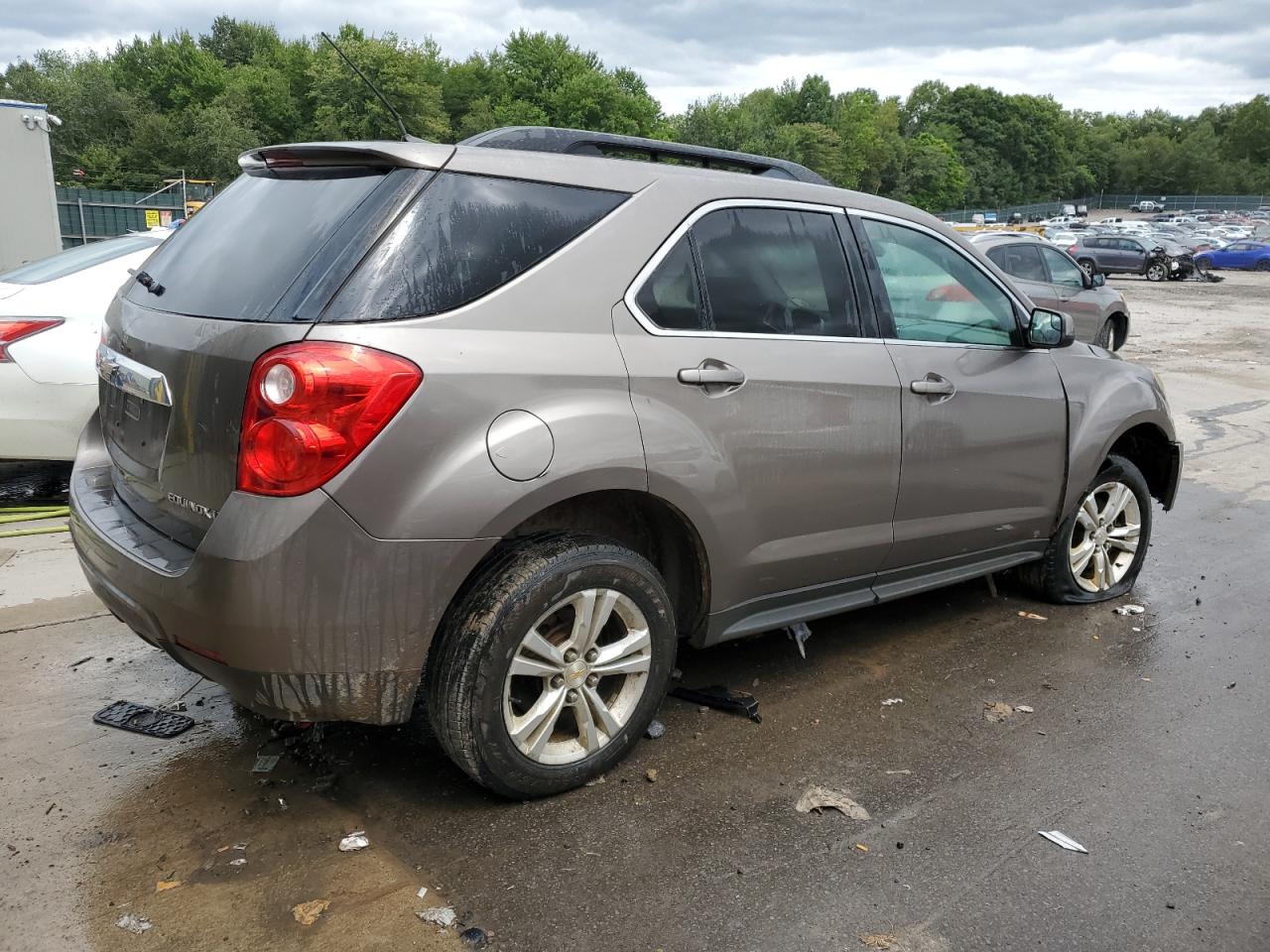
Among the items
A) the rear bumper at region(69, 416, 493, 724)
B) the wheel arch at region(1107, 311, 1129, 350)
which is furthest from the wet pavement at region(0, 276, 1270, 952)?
the wheel arch at region(1107, 311, 1129, 350)

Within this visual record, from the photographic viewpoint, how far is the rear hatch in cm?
278

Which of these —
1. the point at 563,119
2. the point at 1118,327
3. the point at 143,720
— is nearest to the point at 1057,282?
the point at 1118,327

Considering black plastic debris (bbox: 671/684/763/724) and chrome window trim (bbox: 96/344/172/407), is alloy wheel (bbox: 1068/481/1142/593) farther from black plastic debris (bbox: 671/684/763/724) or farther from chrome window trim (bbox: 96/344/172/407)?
chrome window trim (bbox: 96/344/172/407)

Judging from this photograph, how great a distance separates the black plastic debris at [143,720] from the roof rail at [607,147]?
2167 millimetres

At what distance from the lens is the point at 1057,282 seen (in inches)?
550

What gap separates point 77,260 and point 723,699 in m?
4.95

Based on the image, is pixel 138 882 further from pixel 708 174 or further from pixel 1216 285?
pixel 1216 285

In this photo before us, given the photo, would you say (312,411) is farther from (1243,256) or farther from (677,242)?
(1243,256)

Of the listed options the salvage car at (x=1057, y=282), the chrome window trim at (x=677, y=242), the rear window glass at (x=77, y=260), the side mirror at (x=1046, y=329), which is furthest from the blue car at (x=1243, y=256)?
the chrome window trim at (x=677, y=242)

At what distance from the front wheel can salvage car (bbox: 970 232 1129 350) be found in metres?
8.62

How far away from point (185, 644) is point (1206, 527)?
6.15 metres

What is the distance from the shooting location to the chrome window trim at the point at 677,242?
3.23 meters

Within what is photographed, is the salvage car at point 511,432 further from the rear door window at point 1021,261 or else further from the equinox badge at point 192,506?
the rear door window at point 1021,261

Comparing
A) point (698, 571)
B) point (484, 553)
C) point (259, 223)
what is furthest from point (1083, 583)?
point (259, 223)
